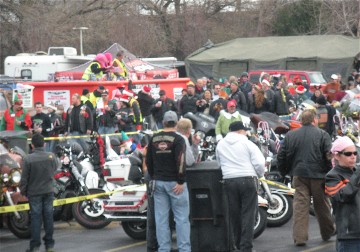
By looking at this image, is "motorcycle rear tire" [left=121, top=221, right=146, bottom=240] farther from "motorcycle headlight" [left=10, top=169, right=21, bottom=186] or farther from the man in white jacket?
the man in white jacket

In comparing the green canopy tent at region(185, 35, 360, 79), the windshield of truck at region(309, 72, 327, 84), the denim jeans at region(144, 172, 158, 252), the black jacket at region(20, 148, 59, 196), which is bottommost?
the denim jeans at region(144, 172, 158, 252)

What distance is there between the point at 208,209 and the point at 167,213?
735 mm

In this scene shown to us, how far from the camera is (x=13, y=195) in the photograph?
13656 mm

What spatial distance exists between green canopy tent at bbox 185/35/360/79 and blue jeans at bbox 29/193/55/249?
1240 inches

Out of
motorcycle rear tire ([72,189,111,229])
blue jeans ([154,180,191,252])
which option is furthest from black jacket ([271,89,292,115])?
blue jeans ([154,180,191,252])

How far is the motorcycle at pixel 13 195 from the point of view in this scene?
44.5 ft

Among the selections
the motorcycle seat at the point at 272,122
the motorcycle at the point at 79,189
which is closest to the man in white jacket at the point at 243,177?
the motorcycle at the point at 79,189

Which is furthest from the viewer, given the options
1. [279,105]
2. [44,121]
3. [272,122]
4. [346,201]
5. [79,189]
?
[279,105]

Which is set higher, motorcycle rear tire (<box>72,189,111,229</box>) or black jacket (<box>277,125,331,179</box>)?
black jacket (<box>277,125,331,179</box>)

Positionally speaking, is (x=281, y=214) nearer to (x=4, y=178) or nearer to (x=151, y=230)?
(x=151, y=230)

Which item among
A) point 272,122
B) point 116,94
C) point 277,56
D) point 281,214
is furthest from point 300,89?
point 277,56

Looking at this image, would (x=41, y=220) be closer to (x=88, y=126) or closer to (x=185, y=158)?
(x=185, y=158)

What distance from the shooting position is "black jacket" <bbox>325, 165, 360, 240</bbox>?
25.1 ft

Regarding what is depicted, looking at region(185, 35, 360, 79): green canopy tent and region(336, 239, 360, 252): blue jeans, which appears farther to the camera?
region(185, 35, 360, 79): green canopy tent
